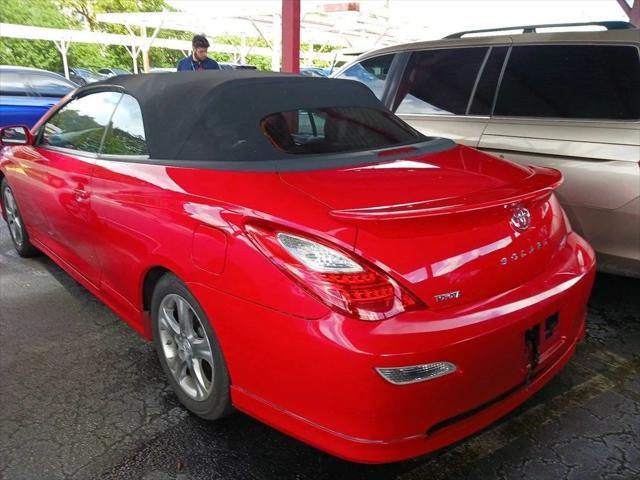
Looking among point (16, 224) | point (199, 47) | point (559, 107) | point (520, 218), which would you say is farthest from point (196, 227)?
point (199, 47)

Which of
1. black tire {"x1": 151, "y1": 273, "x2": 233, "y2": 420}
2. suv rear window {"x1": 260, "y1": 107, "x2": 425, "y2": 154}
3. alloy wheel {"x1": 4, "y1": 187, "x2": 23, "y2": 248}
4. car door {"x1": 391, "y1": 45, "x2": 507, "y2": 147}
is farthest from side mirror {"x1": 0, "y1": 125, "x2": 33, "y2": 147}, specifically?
car door {"x1": 391, "y1": 45, "x2": 507, "y2": 147}

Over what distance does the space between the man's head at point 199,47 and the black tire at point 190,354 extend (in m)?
5.00

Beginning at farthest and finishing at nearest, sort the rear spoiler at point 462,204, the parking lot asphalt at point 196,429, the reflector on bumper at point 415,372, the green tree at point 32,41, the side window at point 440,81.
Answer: the green tree at point 32,41, the side window at point 440,81, the parking lot asphalt at point 196,429, the rear spoiler at point 462,204, the reflector on bumper at point 415,372

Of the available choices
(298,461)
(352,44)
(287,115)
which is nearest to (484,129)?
(287,115)

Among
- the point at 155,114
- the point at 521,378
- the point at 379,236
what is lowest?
the point at 521,378

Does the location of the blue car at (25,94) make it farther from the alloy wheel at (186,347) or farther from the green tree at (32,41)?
the green tree at (32,41)

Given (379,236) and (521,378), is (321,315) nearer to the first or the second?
(379,236)

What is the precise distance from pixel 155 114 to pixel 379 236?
1.42m

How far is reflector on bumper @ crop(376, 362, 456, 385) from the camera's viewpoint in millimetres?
1595

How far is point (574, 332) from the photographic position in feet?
7.30

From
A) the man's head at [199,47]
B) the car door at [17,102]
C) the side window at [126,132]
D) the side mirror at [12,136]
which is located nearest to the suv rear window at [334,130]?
the side window at [126,132]

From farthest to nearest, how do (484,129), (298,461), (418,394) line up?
1. (484,129)
2. (298,461)
3. (418,394)

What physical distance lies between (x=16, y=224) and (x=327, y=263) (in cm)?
359

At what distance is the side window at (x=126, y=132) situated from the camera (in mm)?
2623
